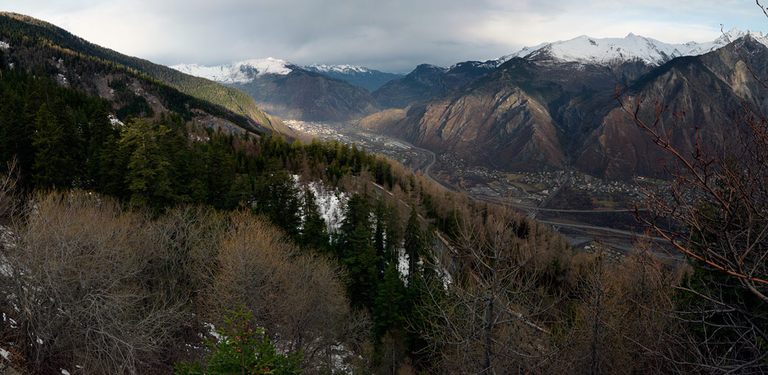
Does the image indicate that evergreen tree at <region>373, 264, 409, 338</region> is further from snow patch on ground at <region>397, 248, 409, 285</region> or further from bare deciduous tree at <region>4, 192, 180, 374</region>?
bare deciduous tree at <region>4, 192, 180, 374</region>

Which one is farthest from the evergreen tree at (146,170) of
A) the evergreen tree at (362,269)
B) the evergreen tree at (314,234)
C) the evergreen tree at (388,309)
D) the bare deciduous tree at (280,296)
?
the evergreen tree at (388,309)

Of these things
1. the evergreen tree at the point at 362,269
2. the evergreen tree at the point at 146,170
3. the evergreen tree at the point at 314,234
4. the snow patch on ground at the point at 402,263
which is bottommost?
the snow patch on ground at the point at 402,263

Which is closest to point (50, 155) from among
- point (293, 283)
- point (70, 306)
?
point (70, 306)

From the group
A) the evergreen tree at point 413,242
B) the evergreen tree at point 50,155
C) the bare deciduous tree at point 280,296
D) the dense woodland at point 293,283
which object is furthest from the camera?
the evergreen tree at point 413,242

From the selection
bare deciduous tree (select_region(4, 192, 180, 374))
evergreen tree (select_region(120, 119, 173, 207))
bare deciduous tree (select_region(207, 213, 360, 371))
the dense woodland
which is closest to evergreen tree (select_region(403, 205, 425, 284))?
the dense woodland

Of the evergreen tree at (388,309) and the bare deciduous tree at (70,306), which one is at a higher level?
the bare deciduous tree at (70,306)

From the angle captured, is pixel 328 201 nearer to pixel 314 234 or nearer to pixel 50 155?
pixel 314 234

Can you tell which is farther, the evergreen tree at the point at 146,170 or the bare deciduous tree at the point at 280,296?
the evergreen tree at the point at 146,170

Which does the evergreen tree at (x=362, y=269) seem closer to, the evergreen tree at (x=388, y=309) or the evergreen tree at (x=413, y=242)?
the evergreen tree at (x=388, y=309)
